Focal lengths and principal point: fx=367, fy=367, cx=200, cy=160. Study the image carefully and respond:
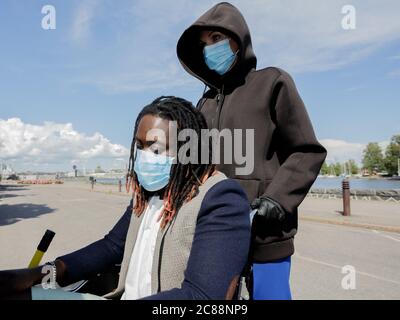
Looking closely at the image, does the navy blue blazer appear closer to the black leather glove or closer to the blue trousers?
the black leather glove

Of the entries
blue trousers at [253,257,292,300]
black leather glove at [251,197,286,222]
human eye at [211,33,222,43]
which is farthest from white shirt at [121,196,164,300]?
human eye at [211,33,222,43]

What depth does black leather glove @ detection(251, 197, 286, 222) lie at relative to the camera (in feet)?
5.28

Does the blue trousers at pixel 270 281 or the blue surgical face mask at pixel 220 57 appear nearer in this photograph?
the blue trousers at pixel 270 281

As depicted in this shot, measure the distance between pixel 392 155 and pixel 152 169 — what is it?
383ft

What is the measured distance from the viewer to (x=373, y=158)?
117688 millimetres

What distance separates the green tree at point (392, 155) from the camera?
329ft

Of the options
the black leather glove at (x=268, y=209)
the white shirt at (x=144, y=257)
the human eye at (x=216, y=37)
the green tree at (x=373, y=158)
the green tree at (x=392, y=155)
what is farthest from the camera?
the green tree at (x=373, y=158)

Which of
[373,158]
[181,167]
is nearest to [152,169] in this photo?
[181,167]

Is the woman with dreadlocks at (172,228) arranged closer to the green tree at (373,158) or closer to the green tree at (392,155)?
the green tree at (392,155)

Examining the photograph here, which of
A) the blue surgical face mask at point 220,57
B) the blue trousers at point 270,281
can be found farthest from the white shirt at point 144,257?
the blue surgical face mask at point 220,57

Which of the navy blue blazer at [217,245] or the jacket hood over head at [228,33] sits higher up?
the jacket hood over head at [228,33]

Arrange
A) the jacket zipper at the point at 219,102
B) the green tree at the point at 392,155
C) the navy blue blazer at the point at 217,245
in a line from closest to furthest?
the navy blue blazer at the point at 217,245, the jacket zipper at the point at 219,102, the green tree at the point at 392,155

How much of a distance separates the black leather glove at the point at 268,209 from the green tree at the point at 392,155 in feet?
361
